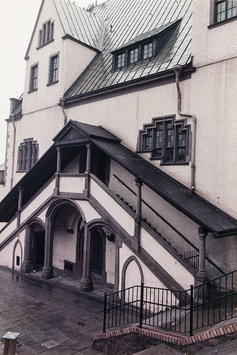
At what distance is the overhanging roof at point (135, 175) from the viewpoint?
32.4ft

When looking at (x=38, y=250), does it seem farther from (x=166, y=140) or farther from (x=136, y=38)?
(x=136, y=38)

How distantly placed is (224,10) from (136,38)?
5.72 m

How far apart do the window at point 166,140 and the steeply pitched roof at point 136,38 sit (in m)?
2.30

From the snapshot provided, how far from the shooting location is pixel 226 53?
1133 cm

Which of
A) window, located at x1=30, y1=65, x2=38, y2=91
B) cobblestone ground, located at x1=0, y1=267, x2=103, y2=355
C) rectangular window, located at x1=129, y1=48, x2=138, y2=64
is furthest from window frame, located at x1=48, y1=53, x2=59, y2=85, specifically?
cobblestone ground, located at x1=0, y1=267, x2=103, y2=355

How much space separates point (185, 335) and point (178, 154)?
7.54 metres

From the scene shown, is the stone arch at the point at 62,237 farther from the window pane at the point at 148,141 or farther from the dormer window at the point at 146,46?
the dormer window at the point at 146,46

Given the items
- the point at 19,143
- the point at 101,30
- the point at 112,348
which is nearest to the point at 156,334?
the point at 112,348

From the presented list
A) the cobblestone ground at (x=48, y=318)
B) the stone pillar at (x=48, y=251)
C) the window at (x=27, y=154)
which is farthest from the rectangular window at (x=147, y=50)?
the cobblestone ground at (x=48, y=318)

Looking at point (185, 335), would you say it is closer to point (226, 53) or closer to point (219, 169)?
point (219, 169)

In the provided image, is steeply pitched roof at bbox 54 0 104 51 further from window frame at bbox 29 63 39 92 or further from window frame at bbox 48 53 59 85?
window frame at bbox 29 63 39 92

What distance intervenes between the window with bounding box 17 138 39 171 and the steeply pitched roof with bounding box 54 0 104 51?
7481mm

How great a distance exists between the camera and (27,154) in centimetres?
2122

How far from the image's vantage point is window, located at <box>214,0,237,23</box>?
11.5m
